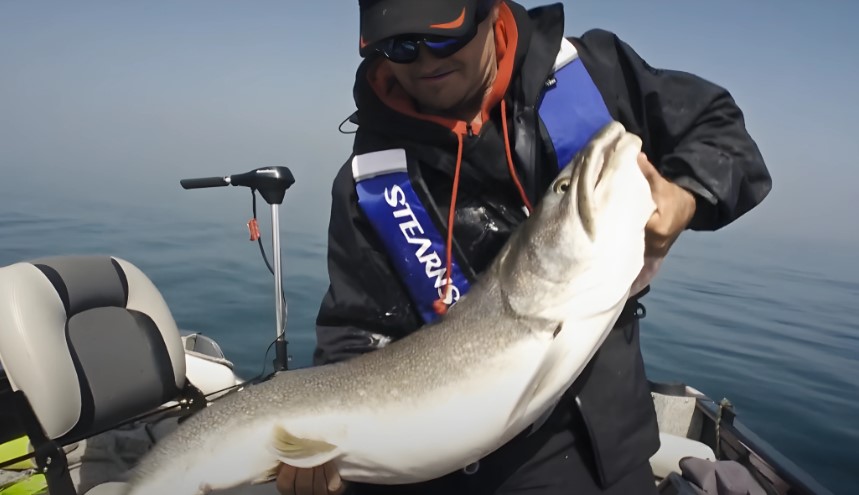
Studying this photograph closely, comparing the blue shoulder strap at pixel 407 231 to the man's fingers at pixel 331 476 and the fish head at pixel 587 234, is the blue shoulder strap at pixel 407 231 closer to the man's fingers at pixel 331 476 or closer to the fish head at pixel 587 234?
the fish head at pixel 587 234

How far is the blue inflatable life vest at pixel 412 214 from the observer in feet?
6.89

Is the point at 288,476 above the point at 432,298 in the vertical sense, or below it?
below

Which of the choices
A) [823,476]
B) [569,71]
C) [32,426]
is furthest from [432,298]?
[823,476]

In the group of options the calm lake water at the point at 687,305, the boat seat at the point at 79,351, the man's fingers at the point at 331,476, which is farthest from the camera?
the calm lake water at the point at 687,305

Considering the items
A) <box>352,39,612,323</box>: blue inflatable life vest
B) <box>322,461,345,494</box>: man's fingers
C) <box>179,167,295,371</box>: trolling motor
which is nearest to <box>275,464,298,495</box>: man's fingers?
<box>322,461,345,494</box>: man's fingers

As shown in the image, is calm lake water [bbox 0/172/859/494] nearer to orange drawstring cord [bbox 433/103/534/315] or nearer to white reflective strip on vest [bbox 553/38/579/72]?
orange drawstring cord [bbox 433/103/534/315]

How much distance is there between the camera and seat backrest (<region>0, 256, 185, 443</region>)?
2857 mm

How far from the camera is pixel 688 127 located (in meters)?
1.95

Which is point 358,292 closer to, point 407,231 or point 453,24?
point 407,231

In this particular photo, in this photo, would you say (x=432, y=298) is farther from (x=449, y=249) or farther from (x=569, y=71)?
(x=569, y=71)

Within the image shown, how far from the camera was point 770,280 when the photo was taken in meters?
14.4

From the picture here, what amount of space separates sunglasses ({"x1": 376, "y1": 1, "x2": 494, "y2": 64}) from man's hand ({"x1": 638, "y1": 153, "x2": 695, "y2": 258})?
2.31 feet

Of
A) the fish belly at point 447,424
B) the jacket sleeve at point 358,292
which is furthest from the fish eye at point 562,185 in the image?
the jacket sleeve at point 358,292

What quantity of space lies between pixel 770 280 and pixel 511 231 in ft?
49.3
